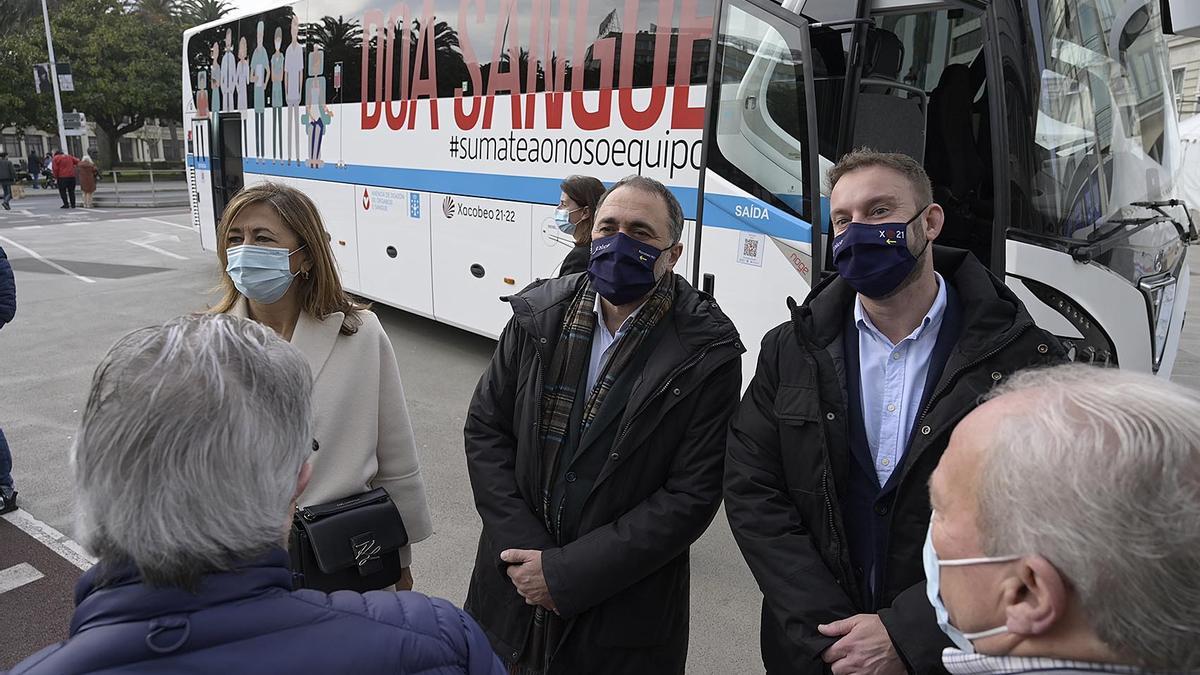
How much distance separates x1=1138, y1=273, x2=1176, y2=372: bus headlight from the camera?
358 cm

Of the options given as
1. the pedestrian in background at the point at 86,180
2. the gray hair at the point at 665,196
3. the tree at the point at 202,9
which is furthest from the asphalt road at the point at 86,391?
the tree at the point at 202,9

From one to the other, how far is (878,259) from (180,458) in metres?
1.74

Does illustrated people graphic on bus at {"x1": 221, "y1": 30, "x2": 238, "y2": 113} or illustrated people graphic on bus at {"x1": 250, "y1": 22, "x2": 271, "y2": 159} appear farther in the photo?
illustrated people graphic on bus at {"x1": 221, "y1": 30, "x2": 238, "y2": 113}

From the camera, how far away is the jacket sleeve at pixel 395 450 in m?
2.41

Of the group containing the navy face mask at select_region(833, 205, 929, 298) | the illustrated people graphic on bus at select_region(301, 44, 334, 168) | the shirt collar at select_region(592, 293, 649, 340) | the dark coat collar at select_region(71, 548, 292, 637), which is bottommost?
the dark coat collar at select_region(71, 548, 292, 637)

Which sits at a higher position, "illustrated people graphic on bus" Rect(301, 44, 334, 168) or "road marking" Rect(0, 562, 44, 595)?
"illustrated people graphic on bus" Rect(301, 44, 334, 168)

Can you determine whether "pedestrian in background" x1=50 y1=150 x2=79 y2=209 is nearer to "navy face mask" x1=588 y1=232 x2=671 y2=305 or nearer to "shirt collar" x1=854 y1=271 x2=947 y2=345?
"navy face mask" x1=588 y1=232 x2=671 y2=305

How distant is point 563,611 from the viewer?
2.08 metres

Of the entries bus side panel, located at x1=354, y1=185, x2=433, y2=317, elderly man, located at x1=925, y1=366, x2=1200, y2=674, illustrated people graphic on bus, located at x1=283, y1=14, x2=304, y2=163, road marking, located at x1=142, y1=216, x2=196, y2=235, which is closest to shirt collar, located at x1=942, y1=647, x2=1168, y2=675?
elderly man, located at x1=925, y1=366, x2=1200, y2=674

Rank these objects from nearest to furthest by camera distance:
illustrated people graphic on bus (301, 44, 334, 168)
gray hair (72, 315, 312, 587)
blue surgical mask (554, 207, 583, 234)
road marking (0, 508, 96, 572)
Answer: gray hair (72, 315, 312, 587), road marking (0, 508, 96, 572), blue surgical mask (554, 207, 583, 234), illustrated people graphic on bus (301, 44, 334, 168)

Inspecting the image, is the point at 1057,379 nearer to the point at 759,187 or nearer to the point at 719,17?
the point at 759,187

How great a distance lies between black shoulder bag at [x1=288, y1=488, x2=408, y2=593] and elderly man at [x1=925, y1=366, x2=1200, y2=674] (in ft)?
5.08

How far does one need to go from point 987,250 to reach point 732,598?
8.68 ft

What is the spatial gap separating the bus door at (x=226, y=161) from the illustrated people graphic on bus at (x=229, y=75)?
0.14 m
